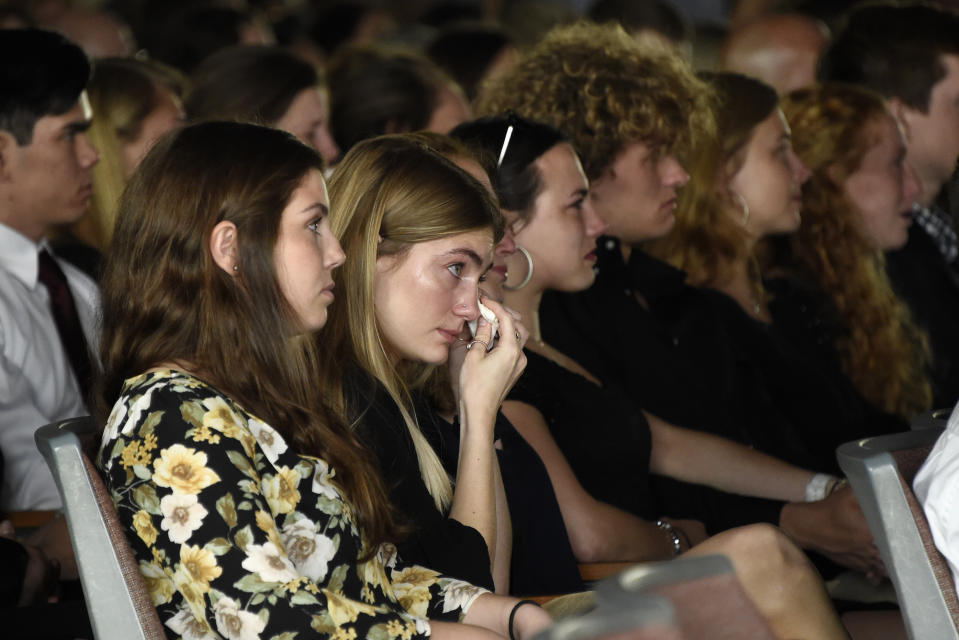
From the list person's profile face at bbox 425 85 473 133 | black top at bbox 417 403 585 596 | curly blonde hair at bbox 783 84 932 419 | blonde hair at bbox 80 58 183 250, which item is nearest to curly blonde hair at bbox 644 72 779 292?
curly blonde hair at bbox 783 84 932 419

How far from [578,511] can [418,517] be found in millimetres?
582

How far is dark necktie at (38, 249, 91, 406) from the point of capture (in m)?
2.64

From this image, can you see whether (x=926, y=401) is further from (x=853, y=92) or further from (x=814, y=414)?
(x=853, y=92)

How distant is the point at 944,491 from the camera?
1607 mm

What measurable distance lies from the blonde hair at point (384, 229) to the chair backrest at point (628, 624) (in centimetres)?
98

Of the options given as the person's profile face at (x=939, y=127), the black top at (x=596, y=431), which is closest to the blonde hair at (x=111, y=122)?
the black top at (x=596, y=431)

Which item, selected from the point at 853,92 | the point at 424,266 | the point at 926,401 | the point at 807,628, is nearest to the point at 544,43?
the point at 853,92

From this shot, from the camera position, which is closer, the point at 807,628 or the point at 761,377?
the point at 807,628

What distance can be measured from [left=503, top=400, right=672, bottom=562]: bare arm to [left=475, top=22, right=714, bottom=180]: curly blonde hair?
2.42 feet

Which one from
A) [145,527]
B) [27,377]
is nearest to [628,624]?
[145,527]

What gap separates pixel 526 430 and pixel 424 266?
0.51m

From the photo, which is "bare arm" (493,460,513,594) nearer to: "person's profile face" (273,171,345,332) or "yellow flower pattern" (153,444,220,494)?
"person's profile face" (273,171,345,332)

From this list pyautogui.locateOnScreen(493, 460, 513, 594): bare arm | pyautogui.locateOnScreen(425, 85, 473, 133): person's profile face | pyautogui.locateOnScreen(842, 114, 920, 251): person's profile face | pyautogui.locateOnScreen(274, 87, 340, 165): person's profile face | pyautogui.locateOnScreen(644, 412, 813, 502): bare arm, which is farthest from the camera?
pyautogui.locateOnScreen(425, 85, 473, 133): person's profile face

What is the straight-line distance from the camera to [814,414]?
3148 mm
